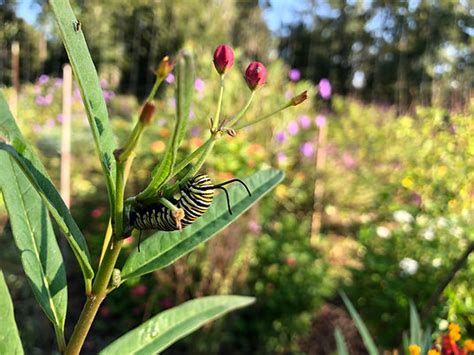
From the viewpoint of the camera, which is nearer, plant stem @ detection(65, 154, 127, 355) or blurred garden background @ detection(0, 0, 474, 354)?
plant stem @ detection(65, 154, 127, 355)

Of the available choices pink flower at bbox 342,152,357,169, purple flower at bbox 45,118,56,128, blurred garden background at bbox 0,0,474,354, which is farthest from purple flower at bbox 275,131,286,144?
purple flower at bbox 45,118,56,128

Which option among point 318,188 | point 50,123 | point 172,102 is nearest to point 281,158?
point 318,188

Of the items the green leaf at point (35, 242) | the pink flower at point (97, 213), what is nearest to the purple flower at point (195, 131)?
the pink flower at point (97, 213)

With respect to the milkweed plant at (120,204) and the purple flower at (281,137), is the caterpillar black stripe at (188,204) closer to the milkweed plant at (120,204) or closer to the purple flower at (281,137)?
the milkweed plant at (120,204)

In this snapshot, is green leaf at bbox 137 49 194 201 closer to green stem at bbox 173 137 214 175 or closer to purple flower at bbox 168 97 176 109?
green stem at bbox 173 137 214 175

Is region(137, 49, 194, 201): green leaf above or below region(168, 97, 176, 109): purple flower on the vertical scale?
above

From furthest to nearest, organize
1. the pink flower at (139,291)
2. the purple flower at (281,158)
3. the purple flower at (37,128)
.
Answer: the purple flower at (37,128)
the purple flower at (281,158)
the pink flower at (139,291)

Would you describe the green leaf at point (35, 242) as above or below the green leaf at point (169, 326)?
above
